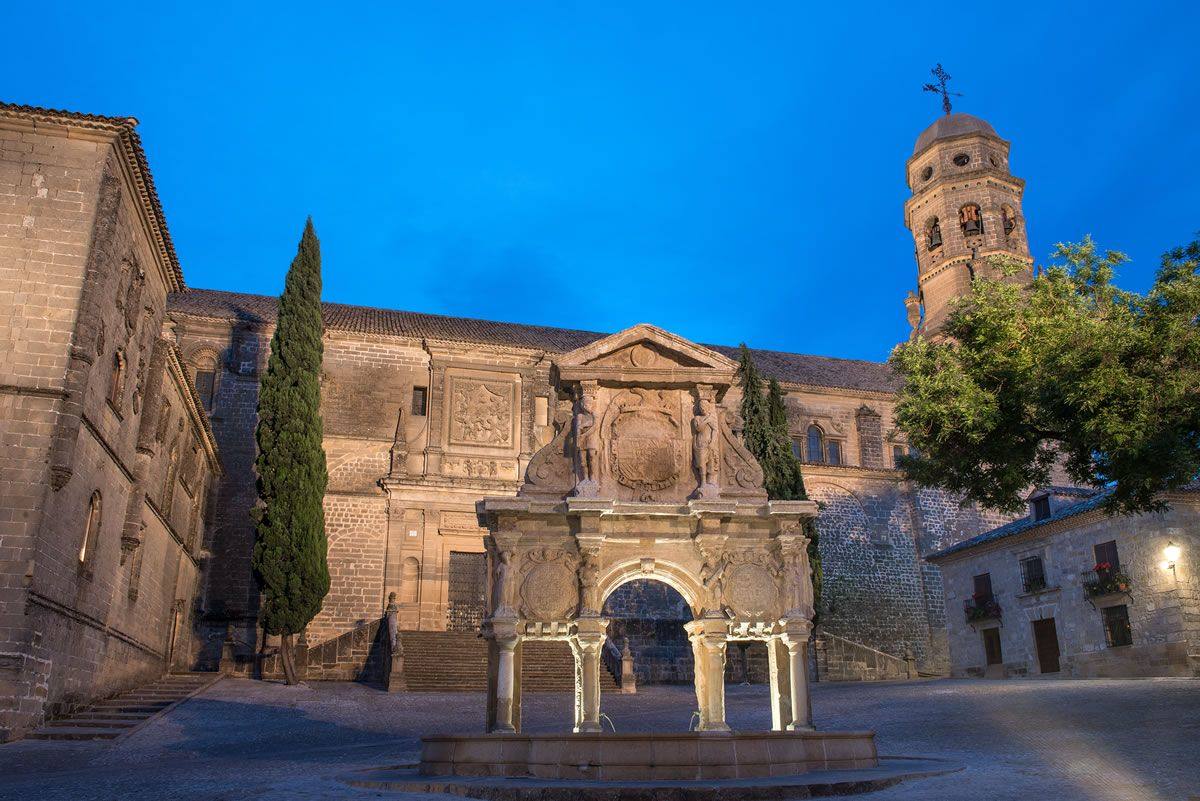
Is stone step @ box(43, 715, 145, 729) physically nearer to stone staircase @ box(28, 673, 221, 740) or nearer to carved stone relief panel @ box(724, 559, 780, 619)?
stone staircase @ box(28, 673, 221, 740)

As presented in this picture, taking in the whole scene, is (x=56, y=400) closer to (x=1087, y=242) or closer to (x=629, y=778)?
(x=629, y=778)

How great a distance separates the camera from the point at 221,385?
3212 centimetres

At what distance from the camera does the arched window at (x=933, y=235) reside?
146ft

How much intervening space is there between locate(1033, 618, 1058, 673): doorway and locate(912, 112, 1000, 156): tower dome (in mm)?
24553

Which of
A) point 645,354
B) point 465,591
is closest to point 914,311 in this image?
point 465,591

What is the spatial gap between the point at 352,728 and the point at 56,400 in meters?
7.90

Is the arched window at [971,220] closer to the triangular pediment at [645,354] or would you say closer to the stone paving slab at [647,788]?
the triangular pediment at [645,354]

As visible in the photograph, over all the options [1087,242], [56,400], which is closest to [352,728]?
[56,400]

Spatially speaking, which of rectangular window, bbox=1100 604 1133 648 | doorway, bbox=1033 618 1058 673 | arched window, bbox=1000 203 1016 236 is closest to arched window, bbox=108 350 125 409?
rectangular window, bbox=1100 604 1133 648

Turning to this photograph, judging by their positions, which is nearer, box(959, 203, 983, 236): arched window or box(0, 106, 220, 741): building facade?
box(0, 106, 220, 741): building facade

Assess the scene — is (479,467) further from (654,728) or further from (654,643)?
(654,728)

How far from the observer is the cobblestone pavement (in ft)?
31.7

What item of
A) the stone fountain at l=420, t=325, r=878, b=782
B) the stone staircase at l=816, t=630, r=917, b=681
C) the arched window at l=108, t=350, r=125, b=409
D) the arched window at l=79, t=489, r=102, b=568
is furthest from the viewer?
the stone staircase at l=816, t=630, r=917, b=681

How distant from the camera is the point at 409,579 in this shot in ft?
100
